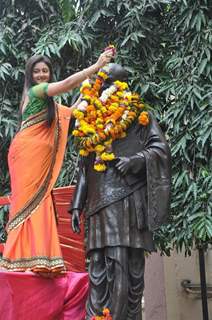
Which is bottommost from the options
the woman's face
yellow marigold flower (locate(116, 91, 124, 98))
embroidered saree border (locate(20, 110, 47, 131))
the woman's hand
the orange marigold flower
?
the orange marigold flower

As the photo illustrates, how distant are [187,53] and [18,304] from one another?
9.50 feet

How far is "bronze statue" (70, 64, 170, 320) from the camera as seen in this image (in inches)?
135

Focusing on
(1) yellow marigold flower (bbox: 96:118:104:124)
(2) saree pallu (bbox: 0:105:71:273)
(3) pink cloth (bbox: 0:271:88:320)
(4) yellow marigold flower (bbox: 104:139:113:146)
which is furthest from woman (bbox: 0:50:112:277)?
(4) yellow marigold flower (bbox: 104:139:113:146)

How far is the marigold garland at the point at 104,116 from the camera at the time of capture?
353 centimetres

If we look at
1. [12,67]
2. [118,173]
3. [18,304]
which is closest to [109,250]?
[118,173]

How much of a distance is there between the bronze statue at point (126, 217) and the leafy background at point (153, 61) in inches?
55.6

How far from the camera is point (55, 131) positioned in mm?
4039

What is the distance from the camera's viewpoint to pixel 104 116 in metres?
3.58

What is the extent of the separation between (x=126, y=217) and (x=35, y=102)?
1.09 metres

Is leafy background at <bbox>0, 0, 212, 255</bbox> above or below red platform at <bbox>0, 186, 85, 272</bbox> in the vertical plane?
above

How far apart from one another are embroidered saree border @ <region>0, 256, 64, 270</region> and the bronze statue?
0.29 metres

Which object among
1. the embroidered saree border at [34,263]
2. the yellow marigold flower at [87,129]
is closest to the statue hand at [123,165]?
the yellow marigold flower at [87,129]

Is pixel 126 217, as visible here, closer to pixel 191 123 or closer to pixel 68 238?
pixel 68 238

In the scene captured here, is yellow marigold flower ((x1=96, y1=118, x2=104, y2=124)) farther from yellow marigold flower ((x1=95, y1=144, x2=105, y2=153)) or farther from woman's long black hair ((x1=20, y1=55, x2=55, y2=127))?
woman's long black hair ((x1=20, y1=55, x2=55, y2=127))
